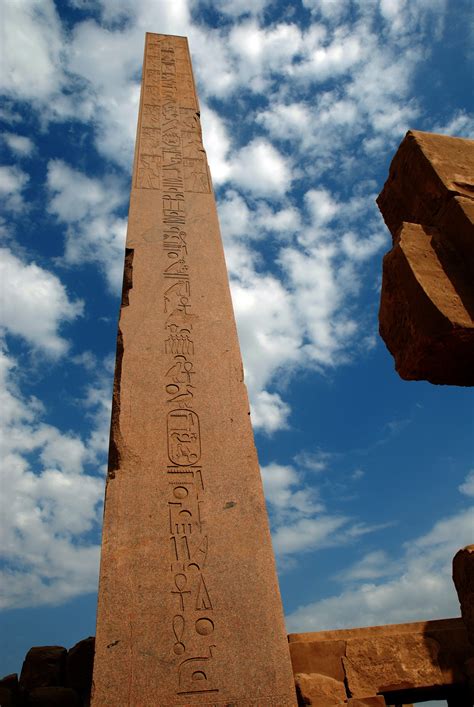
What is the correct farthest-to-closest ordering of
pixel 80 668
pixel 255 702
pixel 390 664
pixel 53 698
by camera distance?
pixel 80 668
pixel 53 698
pixel 390 664
pixel 255 702

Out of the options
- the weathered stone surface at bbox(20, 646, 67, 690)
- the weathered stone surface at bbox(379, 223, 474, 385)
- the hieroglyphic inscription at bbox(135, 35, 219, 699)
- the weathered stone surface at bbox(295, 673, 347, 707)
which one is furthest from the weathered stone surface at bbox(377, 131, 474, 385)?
the weathered stone surface at bbox(20, 646, 67, 690)

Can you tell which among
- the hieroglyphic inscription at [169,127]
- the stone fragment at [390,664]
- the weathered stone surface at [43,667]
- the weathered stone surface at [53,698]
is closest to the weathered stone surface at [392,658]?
the stone fragment at [390,664]

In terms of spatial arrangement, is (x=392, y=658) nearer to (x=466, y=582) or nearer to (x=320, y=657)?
(x=320, y=657)

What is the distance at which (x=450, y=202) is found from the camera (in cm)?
149

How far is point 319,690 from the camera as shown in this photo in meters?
2.72

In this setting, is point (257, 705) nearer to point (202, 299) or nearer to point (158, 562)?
point (158, 562)

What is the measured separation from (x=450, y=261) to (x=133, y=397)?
2237mm

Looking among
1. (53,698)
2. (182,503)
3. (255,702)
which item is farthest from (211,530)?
(53,698)

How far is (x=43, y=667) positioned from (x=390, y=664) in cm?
208

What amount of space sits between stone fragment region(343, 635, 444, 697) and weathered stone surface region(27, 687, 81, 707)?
4.98 feet

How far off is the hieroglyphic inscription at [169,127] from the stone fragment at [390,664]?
3.35 metres

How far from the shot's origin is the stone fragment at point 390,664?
9.28ft

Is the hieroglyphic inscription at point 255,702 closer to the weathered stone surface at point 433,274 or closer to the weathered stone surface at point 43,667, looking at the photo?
the weathered stone surface at point 43,667

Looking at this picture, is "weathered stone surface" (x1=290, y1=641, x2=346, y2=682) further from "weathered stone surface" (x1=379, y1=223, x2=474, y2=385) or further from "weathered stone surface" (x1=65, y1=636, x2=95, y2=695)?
"weathered stone surface" (x1=379, y1=223, x2=474, y2=385)
